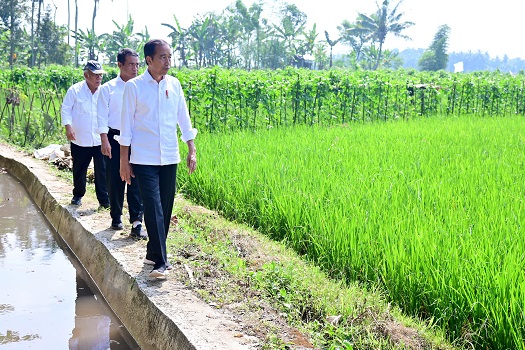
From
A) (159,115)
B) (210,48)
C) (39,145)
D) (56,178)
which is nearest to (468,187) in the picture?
(159,115)

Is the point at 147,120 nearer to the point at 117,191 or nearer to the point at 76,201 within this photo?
the point at 117,191

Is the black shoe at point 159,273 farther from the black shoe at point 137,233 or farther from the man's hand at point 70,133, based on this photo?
the man's hand at point 70,133

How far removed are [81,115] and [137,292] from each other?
2758 mm

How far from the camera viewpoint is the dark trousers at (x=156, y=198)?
394 centimetres

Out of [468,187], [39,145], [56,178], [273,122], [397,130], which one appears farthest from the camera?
[273,122]

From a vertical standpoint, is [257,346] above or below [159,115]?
below

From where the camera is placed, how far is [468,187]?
17.6 ft

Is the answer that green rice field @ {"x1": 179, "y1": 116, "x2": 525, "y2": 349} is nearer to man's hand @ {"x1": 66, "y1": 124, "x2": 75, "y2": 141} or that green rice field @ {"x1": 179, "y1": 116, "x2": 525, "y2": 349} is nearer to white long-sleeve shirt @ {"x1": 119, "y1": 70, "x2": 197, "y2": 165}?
white long-sleeve shirt @ {"x1": 119, "y1": 70, "x2": 197, "y2": 165}

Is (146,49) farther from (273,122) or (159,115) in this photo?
(273,122)

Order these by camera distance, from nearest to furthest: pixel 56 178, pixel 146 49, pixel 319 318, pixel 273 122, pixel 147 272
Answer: pixel 319 318, pixel 146 49, pixel 147 272, pixel 56 178, pixel 273 122

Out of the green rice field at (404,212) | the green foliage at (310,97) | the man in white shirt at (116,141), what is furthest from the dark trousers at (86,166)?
the green foliage at (310,97)

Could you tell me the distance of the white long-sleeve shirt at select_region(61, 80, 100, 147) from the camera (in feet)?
19.9

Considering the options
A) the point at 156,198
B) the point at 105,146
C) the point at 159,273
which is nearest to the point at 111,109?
the point at 105,146

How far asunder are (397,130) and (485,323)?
7.91m
